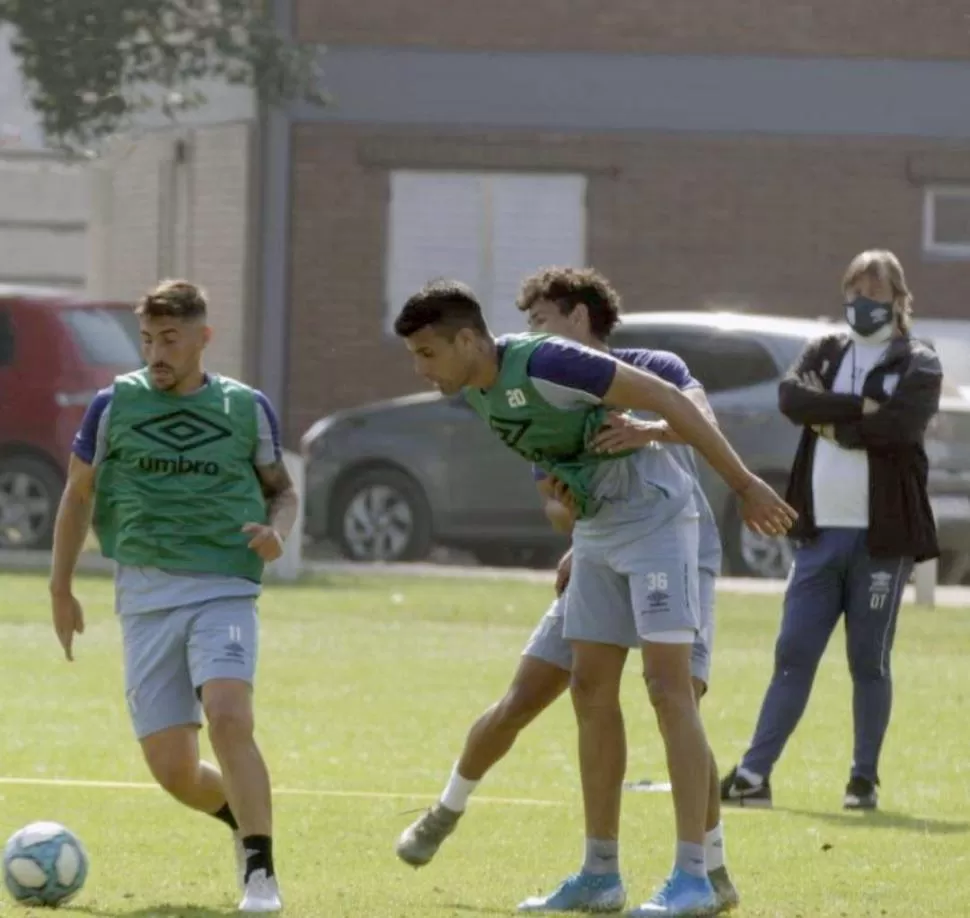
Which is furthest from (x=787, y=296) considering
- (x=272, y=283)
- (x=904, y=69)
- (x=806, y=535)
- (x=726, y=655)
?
(x=806, y=535)

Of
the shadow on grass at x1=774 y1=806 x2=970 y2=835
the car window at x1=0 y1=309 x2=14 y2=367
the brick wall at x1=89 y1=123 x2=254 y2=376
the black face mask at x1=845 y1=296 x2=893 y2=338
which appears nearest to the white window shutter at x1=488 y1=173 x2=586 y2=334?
the brick wall at x1=89 y1=123 x2=254 y2=376

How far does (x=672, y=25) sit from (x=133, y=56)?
5539 mm

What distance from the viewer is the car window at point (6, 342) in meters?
23.0

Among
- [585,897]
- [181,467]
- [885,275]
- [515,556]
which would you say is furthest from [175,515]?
[515,556]

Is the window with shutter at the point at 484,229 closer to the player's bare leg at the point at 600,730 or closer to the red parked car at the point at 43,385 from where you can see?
the red parked car at the point at 43,385

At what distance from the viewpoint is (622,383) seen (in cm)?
761

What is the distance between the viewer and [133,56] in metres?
28.7

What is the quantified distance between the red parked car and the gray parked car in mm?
1970

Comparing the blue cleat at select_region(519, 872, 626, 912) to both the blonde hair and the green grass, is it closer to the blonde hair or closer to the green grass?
the green grass

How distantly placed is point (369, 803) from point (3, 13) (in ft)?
60.6

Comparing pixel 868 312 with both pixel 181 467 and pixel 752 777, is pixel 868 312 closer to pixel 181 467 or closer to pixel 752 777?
pixel 752 777

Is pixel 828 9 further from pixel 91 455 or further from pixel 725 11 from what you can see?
pixel 91 455

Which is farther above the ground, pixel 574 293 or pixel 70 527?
pixel 574 293

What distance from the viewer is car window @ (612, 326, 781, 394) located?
71.6 ft
